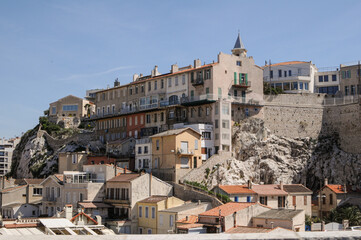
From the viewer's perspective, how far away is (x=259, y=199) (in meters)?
50.7

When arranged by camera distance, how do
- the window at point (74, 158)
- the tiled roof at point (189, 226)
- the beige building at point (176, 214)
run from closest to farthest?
1. the tiled roof at point (189, 226)
2. the beige building at point (176, 214)
3. the window at point (74, 158)

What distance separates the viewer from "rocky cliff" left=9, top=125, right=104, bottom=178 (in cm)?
7412

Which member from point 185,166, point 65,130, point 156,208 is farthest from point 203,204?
point 65,130

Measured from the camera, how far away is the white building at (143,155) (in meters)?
59.2

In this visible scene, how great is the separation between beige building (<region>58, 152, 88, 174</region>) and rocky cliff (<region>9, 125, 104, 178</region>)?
21.7ft

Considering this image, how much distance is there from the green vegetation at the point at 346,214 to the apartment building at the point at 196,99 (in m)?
14.6

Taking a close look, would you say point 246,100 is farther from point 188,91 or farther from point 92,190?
point 92,190

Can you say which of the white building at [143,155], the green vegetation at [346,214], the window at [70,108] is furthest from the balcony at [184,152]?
the window at [70,108]

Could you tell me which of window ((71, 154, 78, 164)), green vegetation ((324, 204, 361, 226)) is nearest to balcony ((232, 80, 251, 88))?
green vegetation ((324, 204, 361, 226))

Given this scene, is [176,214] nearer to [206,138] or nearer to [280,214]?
[280,214]

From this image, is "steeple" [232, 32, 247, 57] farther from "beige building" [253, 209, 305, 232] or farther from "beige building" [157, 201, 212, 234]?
"beige building" [253, 209, 305, 232]

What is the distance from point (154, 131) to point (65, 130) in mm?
27150

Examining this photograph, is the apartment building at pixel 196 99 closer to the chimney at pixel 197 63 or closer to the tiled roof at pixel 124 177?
the chimney at pixel 197 63

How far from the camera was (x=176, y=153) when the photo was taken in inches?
2199
